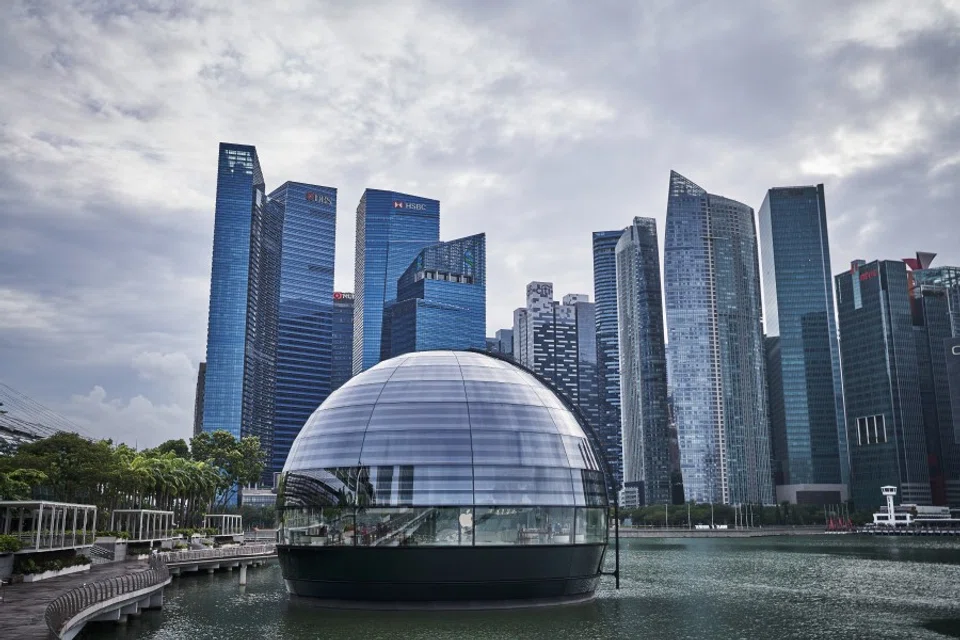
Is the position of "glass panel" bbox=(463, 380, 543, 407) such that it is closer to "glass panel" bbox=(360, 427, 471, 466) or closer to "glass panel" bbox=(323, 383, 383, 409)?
"glass panel" bbox=(360, 427, 471, 466)

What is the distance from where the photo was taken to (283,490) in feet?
210

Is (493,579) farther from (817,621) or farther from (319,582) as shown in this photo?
(817,621)

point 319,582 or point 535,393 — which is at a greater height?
point 535,393

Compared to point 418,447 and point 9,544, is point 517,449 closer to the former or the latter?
point 418,447

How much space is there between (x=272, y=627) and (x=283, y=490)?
47.4ft

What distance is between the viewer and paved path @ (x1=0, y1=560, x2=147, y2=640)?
3619 cm

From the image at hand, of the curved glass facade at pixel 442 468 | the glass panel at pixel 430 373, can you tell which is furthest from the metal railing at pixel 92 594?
the glass panel at pixel 430 373

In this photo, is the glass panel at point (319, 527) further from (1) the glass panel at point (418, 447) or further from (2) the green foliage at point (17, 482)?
(2) the green foliage at point (17, 482)

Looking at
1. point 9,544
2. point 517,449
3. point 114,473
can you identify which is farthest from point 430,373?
point 114,473

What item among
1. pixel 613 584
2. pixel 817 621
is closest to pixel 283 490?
pixel 613 584

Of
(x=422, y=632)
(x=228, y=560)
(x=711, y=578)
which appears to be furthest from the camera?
(x=228, y=560)

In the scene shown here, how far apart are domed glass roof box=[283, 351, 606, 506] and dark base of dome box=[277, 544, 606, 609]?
325 cm

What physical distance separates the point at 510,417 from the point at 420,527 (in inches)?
400

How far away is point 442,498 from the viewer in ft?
184
